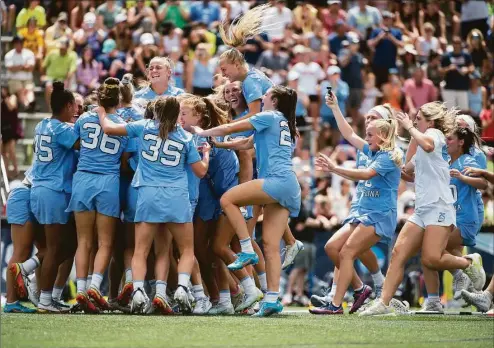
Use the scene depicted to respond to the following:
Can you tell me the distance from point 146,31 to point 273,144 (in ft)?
39.2

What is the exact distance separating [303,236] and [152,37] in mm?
6735

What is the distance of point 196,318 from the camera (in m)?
10.6

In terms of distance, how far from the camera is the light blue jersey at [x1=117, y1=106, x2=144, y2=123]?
12.0 meters

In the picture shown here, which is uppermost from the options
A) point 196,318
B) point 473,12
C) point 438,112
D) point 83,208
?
point 473,12

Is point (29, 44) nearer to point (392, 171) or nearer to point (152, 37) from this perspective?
point (152, 37)

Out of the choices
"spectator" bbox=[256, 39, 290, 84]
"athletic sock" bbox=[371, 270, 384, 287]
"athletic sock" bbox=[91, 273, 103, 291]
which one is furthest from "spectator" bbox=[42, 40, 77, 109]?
"athletic sock" bbox=[91, 273, 103, 291]

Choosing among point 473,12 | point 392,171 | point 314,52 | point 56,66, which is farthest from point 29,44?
point 392,171

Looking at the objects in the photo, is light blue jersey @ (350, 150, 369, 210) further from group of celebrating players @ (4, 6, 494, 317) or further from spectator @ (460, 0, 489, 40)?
spectator @ (460, 0, 489, 40)

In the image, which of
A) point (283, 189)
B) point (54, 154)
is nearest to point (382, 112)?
point (283, 189)

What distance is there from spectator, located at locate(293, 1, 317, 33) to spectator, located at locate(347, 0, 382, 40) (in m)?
0.81

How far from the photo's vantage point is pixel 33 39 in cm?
2197

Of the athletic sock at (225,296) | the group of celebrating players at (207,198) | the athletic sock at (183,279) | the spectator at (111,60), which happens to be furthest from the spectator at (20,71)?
the athletic sock at (183,279)

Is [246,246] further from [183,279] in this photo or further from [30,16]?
[30,16]

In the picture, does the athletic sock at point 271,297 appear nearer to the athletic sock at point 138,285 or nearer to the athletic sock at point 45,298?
the athletic sock at point 138,285
